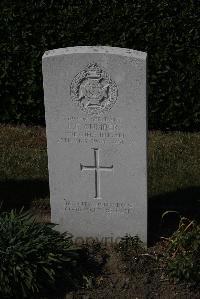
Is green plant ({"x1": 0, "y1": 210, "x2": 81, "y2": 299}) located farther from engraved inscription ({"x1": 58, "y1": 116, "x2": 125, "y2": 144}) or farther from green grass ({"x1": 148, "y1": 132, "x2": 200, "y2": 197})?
green grass ({"x1": 148, "y1": 132, "x2": 200, "y2": 197})

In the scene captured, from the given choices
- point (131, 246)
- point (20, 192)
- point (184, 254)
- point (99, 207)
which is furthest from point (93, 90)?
point (20, 192)

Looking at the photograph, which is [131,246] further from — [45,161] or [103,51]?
[45,161]

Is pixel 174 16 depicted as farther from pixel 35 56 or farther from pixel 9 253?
pixel 9 253

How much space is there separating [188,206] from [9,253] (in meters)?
2.28

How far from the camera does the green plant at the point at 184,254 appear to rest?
6148 mm

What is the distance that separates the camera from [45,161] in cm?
866

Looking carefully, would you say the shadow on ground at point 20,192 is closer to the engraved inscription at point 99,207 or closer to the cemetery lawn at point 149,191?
the cemetery lawn at point 149,191

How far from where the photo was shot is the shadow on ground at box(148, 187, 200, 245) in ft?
23.3

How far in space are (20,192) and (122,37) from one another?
2.35 m

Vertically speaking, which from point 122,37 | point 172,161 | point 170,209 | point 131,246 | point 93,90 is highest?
point 122,37

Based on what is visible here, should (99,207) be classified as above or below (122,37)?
below

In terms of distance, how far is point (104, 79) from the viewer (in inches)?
246

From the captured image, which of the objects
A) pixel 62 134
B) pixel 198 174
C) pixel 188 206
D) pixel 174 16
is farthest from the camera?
pixel 174 16

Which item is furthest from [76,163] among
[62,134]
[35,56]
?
[35,56]
